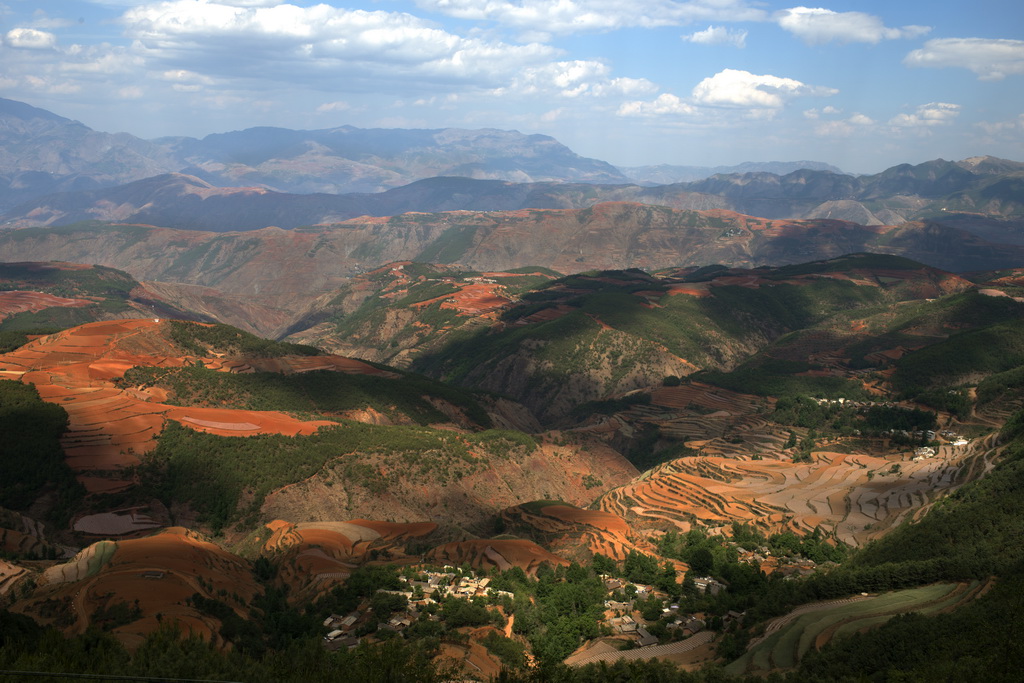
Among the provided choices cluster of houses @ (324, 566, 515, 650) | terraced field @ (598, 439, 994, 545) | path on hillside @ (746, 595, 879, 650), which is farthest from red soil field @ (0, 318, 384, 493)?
path on hillside @ (746, 595, 879, 650)

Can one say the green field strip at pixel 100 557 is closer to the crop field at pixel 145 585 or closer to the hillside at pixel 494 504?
the crop field at pixel 145 585

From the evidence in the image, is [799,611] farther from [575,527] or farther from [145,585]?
[145,585]

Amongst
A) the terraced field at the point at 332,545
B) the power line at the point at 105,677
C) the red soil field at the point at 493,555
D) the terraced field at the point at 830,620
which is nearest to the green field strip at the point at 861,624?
the terraced field at the point at 830,620

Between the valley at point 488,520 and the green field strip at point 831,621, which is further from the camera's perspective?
the green field strip at point 831,621

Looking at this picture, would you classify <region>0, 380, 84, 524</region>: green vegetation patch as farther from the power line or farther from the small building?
the small building

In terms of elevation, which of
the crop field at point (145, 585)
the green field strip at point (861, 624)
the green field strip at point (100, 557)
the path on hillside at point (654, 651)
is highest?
the green field strip at point (100, 557)

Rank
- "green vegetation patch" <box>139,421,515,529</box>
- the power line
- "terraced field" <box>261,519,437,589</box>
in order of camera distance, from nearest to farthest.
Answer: the power line
"terraced field" <box>261,519,437,589</box>
"green vegetation patch" <box>139,421,515,529</box>

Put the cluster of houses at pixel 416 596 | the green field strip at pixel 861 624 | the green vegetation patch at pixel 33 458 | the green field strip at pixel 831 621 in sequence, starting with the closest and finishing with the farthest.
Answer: the green field strip at pixel 831 621
the green field strip at pixel 861 624
the cluster of houses at pixel 416 596
the green vegetation patch at pixel 33 458
